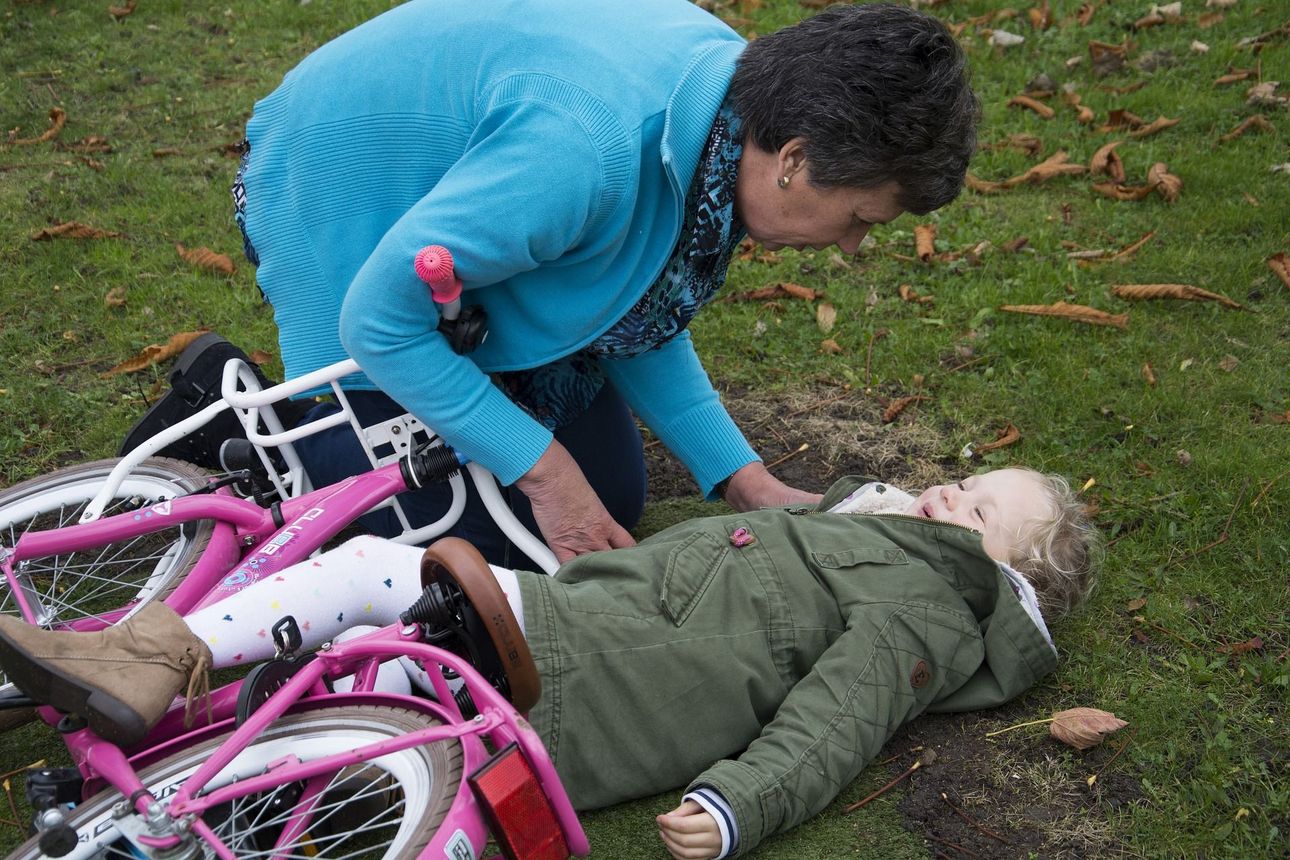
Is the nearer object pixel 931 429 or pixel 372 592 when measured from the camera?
pixel 372 592

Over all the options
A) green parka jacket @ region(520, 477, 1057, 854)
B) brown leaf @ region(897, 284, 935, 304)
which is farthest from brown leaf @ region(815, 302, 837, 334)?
green parka jacket @ region(520, 477, 1057, 854)

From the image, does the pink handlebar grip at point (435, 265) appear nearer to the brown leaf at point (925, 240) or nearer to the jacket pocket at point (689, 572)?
the jacket pocket at point (689, 572)

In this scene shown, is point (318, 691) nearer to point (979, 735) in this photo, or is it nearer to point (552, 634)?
point (552, 634)

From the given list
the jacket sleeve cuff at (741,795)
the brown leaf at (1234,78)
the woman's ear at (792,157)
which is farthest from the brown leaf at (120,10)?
the jacket sleeve cuff at (741,795)

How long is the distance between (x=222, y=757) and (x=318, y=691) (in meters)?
0.25

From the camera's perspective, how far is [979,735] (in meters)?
2.50

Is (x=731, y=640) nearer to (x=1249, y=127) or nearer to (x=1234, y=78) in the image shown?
(x=1249, y=127)

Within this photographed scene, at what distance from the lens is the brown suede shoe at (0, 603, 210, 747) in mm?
1830

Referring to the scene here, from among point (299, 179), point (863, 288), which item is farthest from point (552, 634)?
point (863, 288)

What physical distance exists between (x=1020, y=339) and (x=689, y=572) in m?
2.05

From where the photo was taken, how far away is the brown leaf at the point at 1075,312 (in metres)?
3.89

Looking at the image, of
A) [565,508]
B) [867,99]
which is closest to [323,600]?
[565,508]

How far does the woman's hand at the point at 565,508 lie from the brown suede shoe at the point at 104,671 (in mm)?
821

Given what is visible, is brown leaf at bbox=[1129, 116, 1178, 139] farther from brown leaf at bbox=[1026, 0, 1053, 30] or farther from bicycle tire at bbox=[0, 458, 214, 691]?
bicycle tire at bbox=[0, 458, 214, 691]
